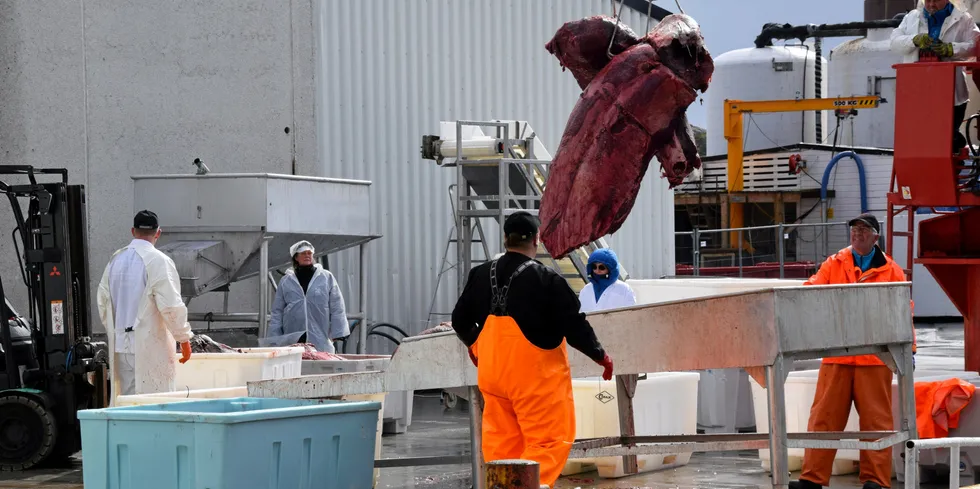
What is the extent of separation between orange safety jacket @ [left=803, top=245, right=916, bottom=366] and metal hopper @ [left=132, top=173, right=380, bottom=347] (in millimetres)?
7188

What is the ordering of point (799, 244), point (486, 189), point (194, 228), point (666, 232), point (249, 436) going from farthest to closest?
point (799, 244) → point (666, 232) → point (486, 189) → point (194, 228) → point (249, 436)

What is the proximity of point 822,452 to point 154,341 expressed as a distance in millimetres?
5003

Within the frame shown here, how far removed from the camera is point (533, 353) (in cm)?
703

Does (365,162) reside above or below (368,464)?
above

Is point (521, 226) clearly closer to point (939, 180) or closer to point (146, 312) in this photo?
point (146, 312)

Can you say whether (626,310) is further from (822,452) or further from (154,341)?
(154,341)

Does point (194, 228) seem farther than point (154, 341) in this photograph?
Yes

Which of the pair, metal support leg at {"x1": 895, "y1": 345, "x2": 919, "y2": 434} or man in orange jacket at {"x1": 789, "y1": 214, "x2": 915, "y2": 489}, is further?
man in orange jacket at {"x1": 789, "y1": 214, "x2": 915, "y2": 489}

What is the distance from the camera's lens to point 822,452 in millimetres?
8906

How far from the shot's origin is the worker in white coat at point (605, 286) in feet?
34.8

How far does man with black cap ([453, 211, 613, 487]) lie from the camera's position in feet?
23.0

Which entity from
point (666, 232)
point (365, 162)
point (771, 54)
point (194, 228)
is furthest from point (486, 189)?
point (771, 54)

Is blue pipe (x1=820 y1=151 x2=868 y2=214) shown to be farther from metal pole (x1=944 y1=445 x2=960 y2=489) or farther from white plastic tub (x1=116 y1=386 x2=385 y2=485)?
metal pole (x1=944 y1=445 x2=960 y2=489)

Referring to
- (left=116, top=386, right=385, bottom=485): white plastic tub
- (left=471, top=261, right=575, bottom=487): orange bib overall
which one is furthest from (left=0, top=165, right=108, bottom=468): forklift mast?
(left=471, top=261, right=575, bottom=487): orange bib overall
